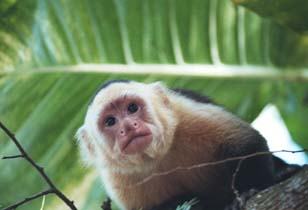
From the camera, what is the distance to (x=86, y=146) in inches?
217

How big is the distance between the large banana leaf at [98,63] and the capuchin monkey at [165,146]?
564 mm

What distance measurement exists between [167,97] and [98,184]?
0.90m

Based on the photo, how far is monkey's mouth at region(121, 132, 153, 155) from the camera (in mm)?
4859

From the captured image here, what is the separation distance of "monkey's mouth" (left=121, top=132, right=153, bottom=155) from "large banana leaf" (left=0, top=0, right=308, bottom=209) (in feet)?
3.30

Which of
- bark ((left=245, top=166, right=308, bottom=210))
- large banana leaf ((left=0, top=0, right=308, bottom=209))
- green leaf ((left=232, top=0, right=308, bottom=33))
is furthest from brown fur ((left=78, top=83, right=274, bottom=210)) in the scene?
bark ((left=245, top=166, right=308, bottom=210))

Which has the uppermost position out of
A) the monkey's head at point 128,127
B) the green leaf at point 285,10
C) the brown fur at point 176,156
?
the green leaf at point 285,10

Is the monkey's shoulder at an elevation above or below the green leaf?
below

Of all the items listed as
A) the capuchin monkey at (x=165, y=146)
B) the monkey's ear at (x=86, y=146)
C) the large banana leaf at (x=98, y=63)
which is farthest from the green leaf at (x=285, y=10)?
the monkey's ear at (x=86, y=146)

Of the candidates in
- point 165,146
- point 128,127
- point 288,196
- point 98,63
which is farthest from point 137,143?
point 98,63

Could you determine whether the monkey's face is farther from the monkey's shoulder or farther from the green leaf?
the green leaf

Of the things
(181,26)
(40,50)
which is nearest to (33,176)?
(40,50)

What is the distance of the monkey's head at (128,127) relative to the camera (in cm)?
491

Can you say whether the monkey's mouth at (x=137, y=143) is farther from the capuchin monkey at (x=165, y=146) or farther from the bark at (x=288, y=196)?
the bark at (x=288, y=196)

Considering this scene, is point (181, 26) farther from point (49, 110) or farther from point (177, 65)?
point (49, 110)
